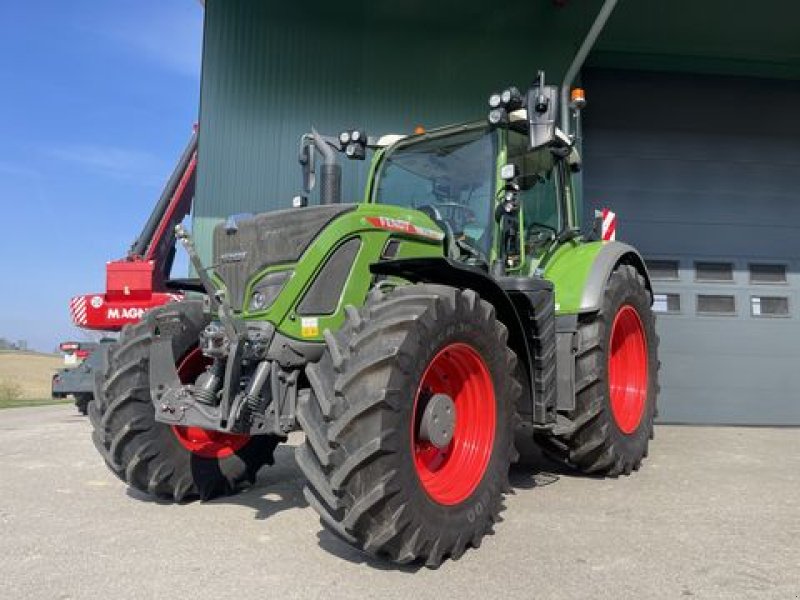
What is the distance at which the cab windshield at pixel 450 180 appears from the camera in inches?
169

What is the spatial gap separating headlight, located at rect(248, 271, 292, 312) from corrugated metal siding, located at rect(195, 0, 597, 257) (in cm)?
489

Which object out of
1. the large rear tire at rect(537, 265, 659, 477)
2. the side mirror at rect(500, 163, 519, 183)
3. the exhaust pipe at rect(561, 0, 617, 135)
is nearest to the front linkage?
the side mirror at rect(500, 163, 519, 183)

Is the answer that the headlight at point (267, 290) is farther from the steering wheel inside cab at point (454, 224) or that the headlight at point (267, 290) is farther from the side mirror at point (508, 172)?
the side mirror at point (508, 172)

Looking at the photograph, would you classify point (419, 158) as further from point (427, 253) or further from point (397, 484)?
point (397, 484)

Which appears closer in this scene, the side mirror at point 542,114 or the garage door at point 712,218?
the side mirror at point 542,114

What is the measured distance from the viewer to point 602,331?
4.57m

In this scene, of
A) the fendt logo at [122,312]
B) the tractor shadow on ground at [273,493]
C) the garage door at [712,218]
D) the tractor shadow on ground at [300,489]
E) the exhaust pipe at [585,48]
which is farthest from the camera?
the fendt logo at [122,312]

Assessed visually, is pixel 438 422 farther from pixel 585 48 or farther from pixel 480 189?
pixel 585 48

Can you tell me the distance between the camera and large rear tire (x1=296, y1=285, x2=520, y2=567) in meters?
2.60

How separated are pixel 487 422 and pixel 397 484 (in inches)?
33.9

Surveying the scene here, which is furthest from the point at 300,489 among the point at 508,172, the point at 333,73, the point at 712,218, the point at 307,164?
the point at 712,218

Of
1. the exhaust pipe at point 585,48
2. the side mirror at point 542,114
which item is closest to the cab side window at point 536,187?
the side mirror at point 542,114

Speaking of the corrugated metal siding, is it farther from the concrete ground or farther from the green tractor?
the concrete ground

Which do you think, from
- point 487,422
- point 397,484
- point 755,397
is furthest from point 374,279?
point 755,397
